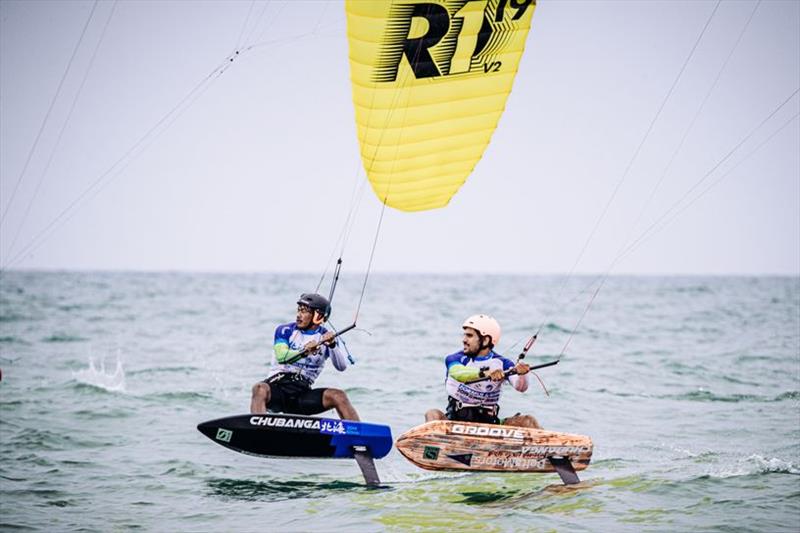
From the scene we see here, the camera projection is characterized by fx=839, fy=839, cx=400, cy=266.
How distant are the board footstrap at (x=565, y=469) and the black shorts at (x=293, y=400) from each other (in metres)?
2.35

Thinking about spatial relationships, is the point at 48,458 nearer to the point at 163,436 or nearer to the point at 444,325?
the point at 163,436

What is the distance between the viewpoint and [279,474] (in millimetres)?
8922

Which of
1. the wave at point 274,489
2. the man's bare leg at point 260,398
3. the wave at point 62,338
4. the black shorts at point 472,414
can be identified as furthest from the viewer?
the wave at point 62,338

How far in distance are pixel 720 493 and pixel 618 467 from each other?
1580mm

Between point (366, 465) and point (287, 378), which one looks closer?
point (366, 465)

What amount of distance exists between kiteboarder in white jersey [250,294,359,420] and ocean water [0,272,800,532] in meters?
0.76

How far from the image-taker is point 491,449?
789cm

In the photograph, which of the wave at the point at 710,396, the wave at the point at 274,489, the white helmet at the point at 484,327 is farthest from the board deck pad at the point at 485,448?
the wave at the point at 710,396

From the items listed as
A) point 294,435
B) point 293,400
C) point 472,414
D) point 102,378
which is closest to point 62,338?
point 102,378

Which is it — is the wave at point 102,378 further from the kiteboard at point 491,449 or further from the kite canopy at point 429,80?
the kiteboard at point 491,449

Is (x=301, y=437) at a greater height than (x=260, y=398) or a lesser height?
lesser

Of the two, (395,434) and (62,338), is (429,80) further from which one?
(62,338)

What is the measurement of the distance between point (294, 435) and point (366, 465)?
762 mm

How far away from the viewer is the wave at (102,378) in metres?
14.5
